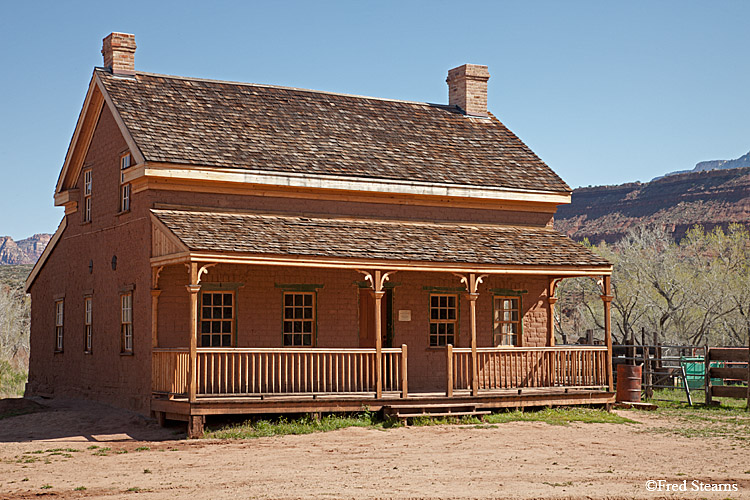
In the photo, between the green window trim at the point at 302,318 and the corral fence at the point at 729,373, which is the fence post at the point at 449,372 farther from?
the corral fence at the point at 729,373

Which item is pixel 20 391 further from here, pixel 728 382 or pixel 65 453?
pixel 728 382

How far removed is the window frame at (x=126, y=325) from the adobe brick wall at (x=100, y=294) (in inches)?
7.1

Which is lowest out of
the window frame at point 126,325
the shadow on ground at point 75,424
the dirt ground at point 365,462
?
the dirt ground at point 365,462

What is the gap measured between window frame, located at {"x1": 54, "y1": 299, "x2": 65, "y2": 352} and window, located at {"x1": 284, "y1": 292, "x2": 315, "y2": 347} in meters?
7.55

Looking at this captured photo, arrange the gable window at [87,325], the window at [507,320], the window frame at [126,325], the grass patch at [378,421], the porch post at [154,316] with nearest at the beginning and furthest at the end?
the grass patch at [378,421], the porch post at [154,316], the window frame at [126,325], the window at [507,320], the gable window at [87,325]

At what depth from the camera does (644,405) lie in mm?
21188

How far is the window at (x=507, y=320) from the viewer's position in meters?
22.3

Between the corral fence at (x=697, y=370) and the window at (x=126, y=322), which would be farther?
the corral fence at (x=697, y=370)

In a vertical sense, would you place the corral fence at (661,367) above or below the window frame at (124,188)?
below

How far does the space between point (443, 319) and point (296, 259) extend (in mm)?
5220

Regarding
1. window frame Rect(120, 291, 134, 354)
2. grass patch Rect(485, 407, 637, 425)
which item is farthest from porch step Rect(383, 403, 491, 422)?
window frame Rect(120, 291, 134, 354)

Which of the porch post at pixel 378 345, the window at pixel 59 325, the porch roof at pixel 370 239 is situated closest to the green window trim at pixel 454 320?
the porch roof at pixel 370 239

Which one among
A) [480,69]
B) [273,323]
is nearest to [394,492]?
[273,323]

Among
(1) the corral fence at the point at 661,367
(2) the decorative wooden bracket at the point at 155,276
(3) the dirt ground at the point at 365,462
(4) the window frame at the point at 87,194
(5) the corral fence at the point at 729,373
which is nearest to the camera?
(3) the dirt ground at the point at 365,462
